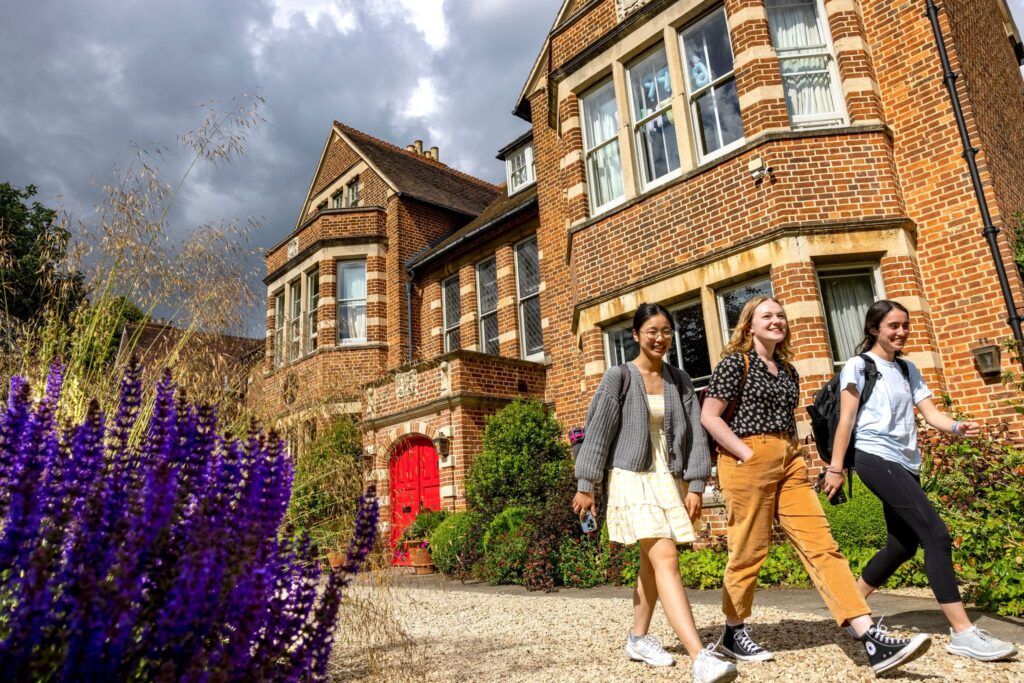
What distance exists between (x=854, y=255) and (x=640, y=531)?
Result: 5.56 meters

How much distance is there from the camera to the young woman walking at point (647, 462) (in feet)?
11.4

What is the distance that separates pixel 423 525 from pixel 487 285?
586 centimetres

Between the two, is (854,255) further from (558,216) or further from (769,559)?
(558,216)

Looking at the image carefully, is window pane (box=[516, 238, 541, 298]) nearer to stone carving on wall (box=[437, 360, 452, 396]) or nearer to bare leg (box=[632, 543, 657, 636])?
stone carving on wall (box=[437, 360, 452, 396])

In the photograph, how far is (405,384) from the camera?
1240cm

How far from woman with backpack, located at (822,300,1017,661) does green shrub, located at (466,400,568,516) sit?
6.32m

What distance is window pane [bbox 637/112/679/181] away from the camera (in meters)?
9.20

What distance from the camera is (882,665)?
3.03 m

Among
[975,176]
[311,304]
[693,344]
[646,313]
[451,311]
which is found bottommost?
[646,313]

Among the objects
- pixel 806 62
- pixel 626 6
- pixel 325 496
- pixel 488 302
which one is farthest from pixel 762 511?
pixel 488 302

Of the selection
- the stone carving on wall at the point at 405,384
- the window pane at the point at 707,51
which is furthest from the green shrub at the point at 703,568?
the stone carving on wall at the point at 405,384

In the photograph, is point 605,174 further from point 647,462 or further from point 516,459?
point 647,462

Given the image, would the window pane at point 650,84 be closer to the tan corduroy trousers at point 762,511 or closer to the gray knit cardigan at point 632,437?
the gray knit cardigan at point 632,437

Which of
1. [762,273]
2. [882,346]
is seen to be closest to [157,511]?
[882,346]
